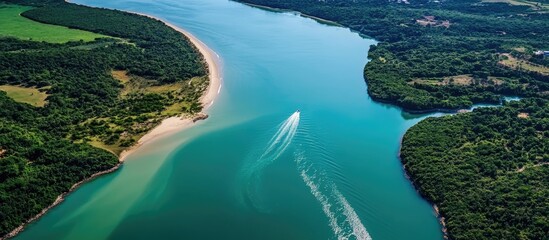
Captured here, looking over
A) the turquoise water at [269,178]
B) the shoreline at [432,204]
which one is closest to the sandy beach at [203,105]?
the turquoise water at [269,178]

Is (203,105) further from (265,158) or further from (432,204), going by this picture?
(432,204)

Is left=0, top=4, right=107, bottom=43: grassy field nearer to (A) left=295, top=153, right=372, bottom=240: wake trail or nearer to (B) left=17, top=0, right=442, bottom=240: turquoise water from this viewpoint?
(B) left=17, top=0, right=442, bottom=240: turquoise water

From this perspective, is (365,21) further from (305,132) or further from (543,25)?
(305,132)

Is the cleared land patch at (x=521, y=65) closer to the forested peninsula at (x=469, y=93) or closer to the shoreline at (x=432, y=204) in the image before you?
the forested peninsula at (x=469, y=93)

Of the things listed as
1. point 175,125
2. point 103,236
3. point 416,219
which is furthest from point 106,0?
point 416,219

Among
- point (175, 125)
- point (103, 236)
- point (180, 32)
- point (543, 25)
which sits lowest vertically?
point (103, 236)

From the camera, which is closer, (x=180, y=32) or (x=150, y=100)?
(x=150, y=100)
